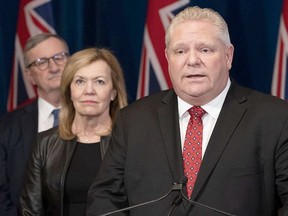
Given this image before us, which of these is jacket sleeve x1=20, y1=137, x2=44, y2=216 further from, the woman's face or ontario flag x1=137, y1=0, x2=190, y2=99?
ontario flag x1=137, y1=0, x2=190, y2=99

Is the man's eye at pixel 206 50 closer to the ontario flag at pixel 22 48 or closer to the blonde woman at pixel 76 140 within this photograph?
the blonde woman at pixel 76 140

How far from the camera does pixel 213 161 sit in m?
2.52

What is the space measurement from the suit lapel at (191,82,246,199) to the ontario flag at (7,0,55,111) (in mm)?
2036

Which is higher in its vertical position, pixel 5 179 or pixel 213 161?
pixel 213 161

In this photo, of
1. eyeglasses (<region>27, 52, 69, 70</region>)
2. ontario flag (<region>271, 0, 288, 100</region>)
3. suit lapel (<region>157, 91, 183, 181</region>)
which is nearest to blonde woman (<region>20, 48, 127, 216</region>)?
eyeglasses (<region>27, 52, 69, 70</region>)

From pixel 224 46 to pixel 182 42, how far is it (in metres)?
0.16

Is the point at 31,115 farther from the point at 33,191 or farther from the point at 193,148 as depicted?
the point at 193,148

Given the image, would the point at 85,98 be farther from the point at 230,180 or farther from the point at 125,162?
the point at 230,180

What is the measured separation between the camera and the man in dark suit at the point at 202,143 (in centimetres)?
248

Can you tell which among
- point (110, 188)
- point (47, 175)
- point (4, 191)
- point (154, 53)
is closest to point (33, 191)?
point (47, 175)

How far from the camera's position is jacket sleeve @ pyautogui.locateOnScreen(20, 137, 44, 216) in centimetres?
333

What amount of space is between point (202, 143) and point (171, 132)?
0.39ft

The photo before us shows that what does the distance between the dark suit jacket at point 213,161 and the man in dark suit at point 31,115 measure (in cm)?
127

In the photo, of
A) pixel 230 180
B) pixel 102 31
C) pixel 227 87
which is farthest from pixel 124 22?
A: pixel 230 180
